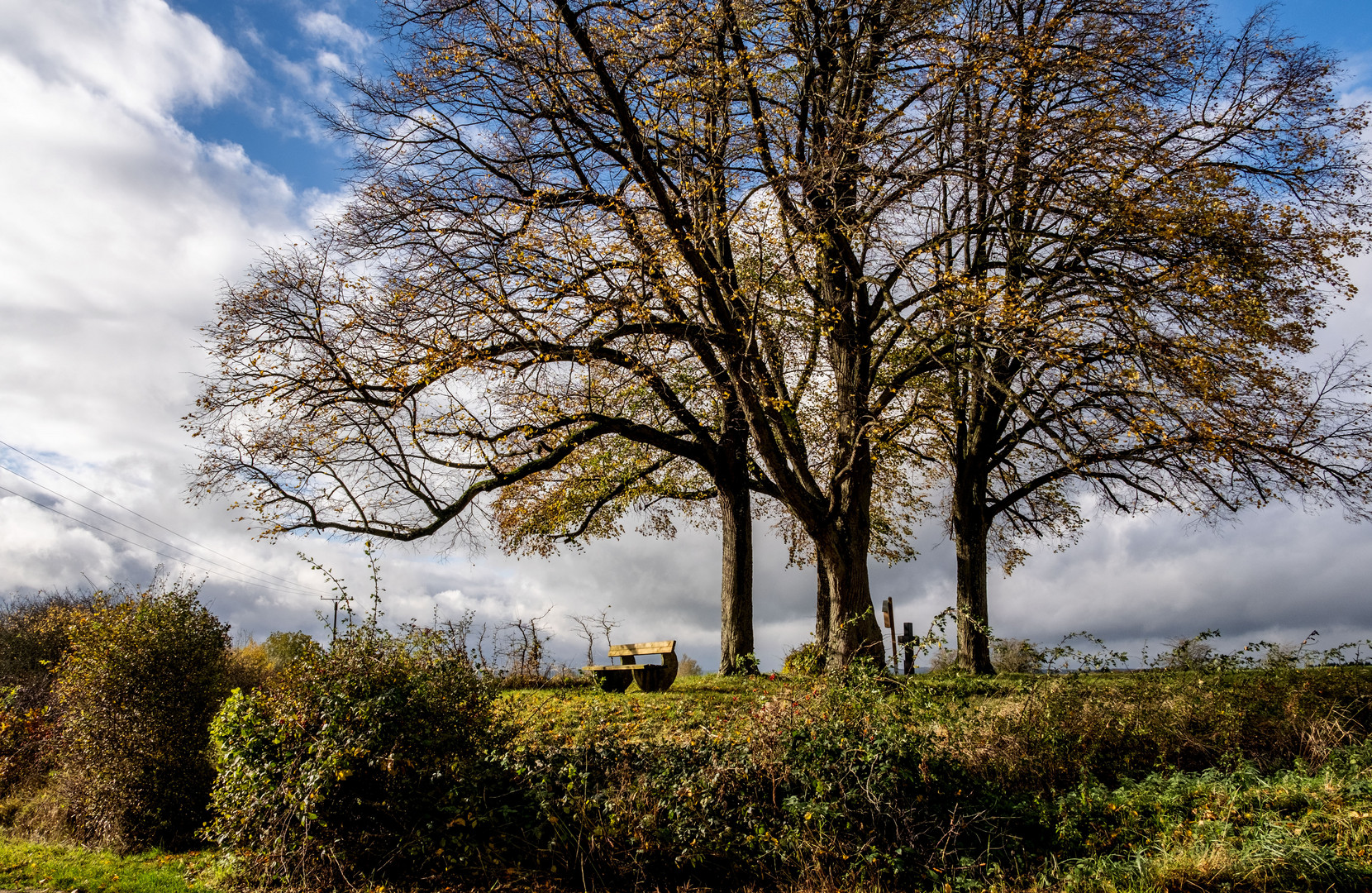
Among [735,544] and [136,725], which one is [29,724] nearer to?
[136,725]

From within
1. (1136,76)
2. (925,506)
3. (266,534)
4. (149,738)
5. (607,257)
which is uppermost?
(1136,76)

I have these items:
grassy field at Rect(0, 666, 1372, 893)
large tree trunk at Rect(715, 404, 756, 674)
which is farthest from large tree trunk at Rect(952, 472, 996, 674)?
grassy field at Rect(0, 666, 1372, 893)

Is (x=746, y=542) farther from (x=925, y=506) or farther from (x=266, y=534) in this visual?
(x=266, y=534)

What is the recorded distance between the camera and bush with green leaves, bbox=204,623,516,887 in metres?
7.21

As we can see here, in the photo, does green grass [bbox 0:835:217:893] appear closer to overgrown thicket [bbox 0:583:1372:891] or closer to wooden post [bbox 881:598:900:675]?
overgrown thicket [bbox 0:583:1372:891]

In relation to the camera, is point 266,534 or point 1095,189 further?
point 266,534

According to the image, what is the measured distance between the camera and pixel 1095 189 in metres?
12.1

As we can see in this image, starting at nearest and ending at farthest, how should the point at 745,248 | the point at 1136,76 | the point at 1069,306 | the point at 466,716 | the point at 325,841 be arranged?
1. the point at 325,841
2. the point at 466,716
3. the point at 1069,306
4. the point at 1136,76
5. the point at 745,248

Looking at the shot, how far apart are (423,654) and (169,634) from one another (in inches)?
189

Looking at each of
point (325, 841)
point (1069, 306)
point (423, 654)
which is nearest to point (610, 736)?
point (423, 654)

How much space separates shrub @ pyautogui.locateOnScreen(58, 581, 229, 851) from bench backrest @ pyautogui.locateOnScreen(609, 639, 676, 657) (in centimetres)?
639

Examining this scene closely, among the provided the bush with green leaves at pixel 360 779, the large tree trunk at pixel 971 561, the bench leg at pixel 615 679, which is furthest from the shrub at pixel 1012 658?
the bush with green leaves at pixel 360 779

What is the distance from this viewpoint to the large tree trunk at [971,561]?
15.7m

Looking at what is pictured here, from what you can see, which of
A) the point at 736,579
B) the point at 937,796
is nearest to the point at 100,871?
the point at 937,796
